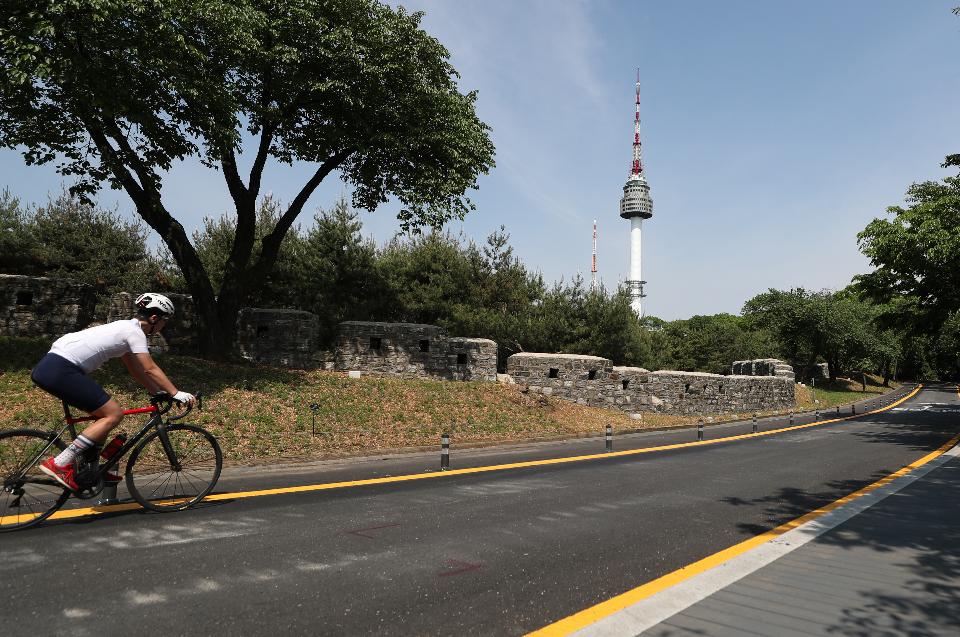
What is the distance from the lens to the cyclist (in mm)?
4516

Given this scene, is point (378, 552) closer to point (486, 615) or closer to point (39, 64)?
point (486, 615)

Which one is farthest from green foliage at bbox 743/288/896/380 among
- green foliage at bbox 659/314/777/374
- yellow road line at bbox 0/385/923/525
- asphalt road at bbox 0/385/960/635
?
asphalt road at bbox 0/385/960/635

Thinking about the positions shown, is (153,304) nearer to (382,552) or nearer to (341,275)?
(382,552)

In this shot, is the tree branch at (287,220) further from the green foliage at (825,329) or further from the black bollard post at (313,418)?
the green foliage at (825,329)

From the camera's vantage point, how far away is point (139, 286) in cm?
2620

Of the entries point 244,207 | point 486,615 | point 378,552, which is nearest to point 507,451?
point 378,552

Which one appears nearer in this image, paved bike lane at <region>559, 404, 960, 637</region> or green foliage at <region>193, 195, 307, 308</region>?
paved bike lane at <region>559, 404, 960, 637</region>

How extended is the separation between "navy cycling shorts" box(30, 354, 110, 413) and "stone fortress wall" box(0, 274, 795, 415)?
479 inches

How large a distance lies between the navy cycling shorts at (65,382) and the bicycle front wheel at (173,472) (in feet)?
2.56

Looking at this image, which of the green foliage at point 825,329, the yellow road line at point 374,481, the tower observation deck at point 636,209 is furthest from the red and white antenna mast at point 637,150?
the yellow road line at point 374,481

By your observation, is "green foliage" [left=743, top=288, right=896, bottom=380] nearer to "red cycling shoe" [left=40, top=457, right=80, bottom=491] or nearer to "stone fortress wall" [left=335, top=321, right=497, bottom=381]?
"stone fortress wall" [left=335, top=321, right=497, bottom=381]

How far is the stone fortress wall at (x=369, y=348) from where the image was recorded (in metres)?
14.2

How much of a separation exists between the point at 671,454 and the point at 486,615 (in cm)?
946

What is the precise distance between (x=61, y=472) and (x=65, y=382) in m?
0.80
